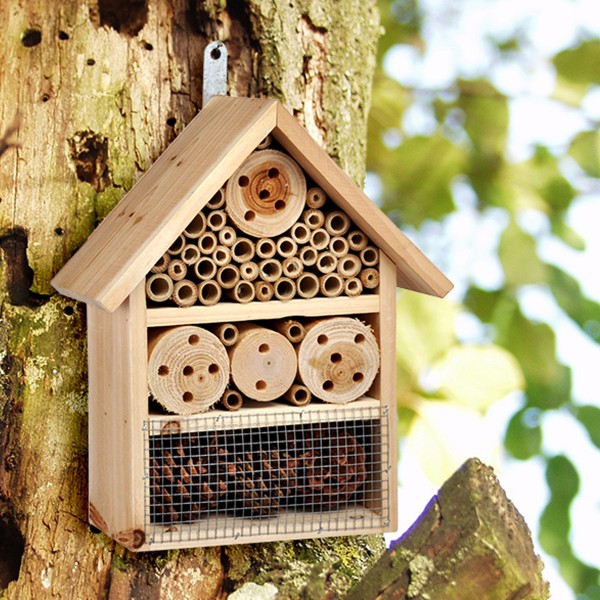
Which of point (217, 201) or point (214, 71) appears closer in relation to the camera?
point (217, 201)

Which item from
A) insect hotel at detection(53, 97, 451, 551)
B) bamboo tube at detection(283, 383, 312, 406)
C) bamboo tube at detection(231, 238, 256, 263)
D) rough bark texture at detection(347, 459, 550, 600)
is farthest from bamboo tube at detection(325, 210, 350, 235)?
rough bark texture at detection(347, 459, 550, 600)

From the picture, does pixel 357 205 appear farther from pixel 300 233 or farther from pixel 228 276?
pixel 228 276

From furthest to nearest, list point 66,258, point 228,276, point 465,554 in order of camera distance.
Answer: point 66,258 < point 228,276 < point 465,554

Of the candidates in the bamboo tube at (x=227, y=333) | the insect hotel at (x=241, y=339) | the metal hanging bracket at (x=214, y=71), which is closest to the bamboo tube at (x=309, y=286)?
the insect hotel at (x=241, y=339)

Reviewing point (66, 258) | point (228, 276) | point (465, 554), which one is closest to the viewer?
point (465, 554)

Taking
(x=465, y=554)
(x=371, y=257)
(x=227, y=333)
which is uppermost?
(x=371, y=257)

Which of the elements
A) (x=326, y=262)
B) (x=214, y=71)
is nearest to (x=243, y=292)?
(x=326, y=262)

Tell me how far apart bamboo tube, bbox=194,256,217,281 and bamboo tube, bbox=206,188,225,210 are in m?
0.07

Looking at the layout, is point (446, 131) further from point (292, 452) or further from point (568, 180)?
point (292, 452)

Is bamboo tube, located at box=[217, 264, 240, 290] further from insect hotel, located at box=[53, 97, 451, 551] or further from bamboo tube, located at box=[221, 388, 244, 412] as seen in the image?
bamboo tube, located at box=[221, 388, 244, 412]

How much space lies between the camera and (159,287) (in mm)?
1339

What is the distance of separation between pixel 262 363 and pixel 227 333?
0.06 m

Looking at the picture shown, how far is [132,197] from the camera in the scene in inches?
56.9

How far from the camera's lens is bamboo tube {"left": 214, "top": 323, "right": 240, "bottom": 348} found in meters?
1.37
